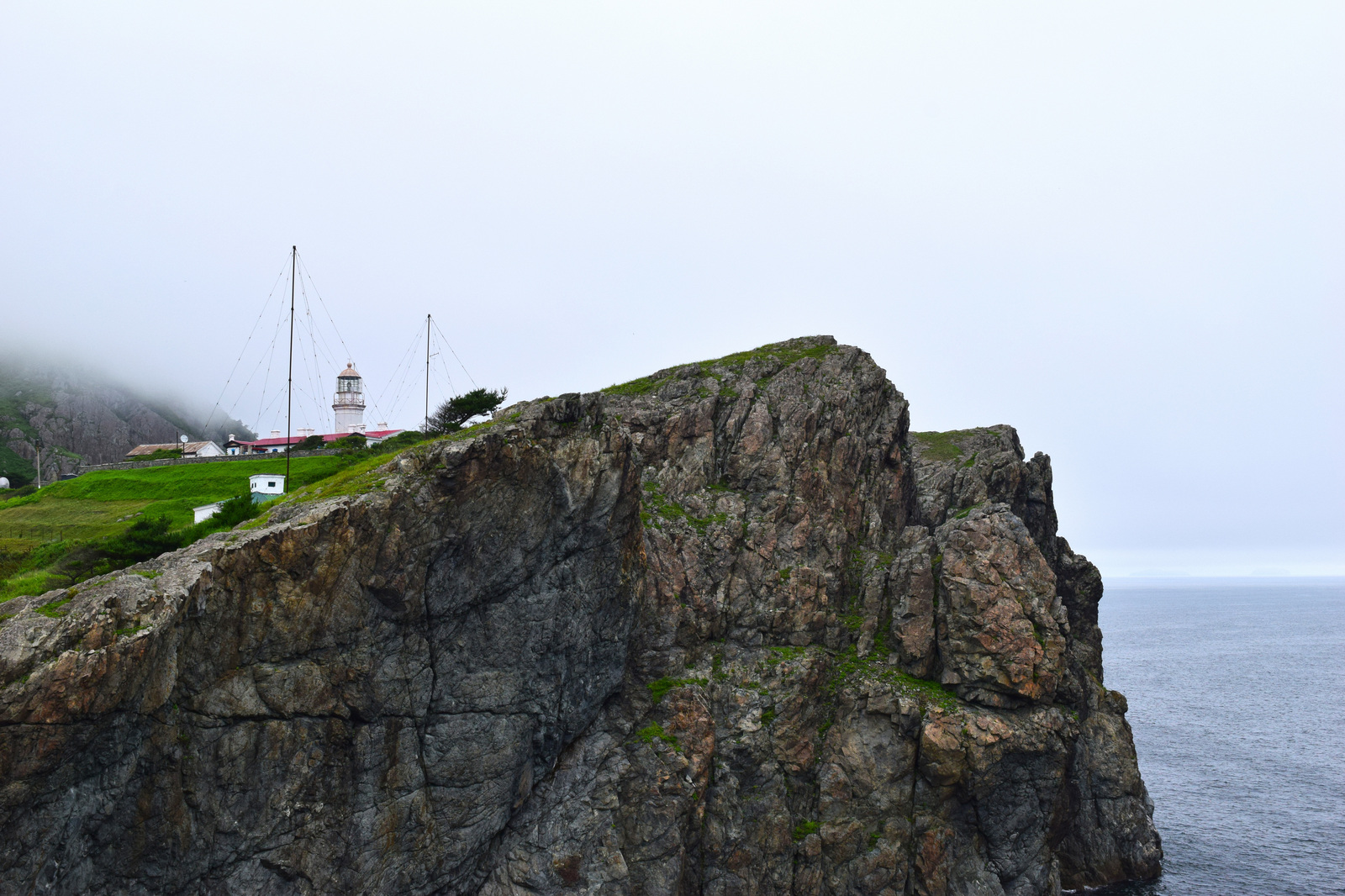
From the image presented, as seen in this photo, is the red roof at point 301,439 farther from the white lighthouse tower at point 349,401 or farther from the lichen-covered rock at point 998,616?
the lichen-covered rock at point 998,616

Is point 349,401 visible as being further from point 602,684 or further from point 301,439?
point 602,684

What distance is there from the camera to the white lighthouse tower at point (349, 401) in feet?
363

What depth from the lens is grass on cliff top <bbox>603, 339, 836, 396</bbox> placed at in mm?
58812

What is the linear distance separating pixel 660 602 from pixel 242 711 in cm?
2330

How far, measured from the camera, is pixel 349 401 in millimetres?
111125

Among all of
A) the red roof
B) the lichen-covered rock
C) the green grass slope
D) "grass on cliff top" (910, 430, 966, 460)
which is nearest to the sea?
the lichen-covered rock

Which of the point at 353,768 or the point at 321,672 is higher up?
the point at 321,672

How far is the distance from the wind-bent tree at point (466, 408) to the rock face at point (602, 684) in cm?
1305

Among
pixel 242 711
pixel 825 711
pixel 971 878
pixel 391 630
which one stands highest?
pixel 391 630

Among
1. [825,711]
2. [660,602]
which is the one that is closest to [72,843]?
[660,602]

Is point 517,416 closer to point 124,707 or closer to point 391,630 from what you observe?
point 391,630

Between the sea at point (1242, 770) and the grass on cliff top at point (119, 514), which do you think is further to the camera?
the sea at point (1242, 770)

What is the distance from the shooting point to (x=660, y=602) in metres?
48.6

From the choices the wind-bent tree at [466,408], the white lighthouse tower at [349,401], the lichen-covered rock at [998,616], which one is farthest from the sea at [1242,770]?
the white lighthouse tower at [349,401]
